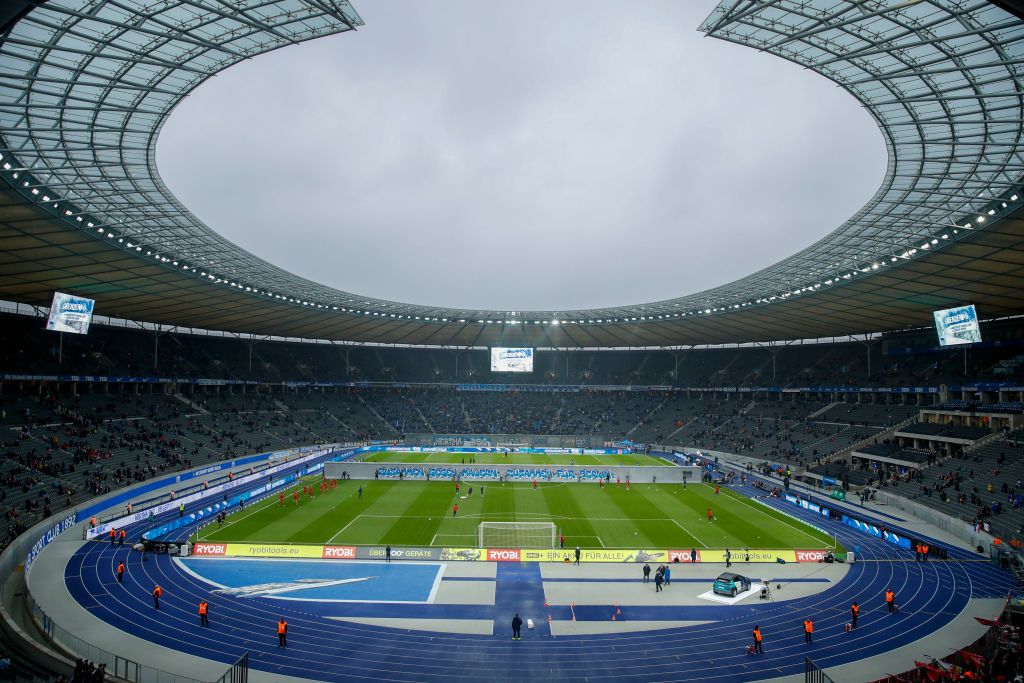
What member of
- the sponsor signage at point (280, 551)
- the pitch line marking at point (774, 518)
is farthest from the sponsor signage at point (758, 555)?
the sponsor signage at point (280, 551)

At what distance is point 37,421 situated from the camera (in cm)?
4234

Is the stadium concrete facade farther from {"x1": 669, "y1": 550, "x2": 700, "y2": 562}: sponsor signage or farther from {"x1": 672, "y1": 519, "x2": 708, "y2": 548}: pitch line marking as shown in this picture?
{"x1": 669, "y1": 550, "x2": 700, "y2": 562}: sponsor signage

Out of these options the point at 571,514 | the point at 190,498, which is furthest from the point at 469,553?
the point at 190,498

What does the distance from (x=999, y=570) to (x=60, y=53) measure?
41.6 metres

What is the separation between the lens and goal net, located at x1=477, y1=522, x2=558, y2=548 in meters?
28.3

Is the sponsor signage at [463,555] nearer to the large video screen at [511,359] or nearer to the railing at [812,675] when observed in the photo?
the railing at [812,675]

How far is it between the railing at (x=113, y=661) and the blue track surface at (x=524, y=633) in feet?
4.91

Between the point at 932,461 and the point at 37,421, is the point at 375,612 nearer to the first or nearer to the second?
the point at 37,421

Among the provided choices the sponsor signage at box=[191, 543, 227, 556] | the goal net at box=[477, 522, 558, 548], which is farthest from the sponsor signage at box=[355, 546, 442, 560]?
the sponsor signage at box=[191, 543, 227, 556]

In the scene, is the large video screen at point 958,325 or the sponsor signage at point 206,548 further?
the large video screen at point 958,325

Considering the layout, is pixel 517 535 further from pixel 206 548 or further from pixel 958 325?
pixel 958 325

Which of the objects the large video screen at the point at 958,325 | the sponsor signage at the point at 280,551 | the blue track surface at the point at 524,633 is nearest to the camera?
the blue track surface at the point at 524,633

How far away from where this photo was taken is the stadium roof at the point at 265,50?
18375 millimetres

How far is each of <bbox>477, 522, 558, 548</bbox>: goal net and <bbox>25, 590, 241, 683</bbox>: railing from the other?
14.3 metres
